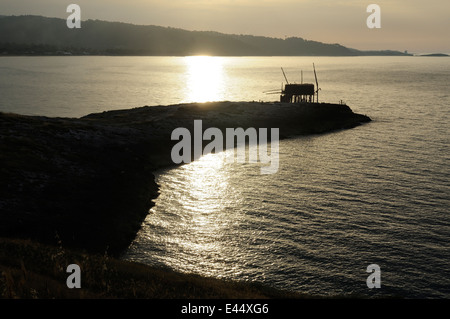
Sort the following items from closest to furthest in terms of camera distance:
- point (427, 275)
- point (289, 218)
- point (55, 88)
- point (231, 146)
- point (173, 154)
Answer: point (427, 275), point (289, 218), point (173, 154), point (231, 146), point (55, 88)

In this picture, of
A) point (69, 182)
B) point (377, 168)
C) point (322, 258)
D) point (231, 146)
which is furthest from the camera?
point (231, 146)

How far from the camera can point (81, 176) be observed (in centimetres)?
4294

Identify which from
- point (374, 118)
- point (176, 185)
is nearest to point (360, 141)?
point (374, 118)

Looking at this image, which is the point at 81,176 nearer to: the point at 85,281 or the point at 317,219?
the point at 317,219

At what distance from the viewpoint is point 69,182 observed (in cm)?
4078

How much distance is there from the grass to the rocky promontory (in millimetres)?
1603

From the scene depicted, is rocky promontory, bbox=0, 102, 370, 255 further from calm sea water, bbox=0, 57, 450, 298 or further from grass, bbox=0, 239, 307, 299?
calm sea water, bbox=0, 57, 450, 298

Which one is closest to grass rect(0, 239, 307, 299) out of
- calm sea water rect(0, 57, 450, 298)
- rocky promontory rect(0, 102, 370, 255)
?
rocky promontory rect(0, 102, 370, 255)

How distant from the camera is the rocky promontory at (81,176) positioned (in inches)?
1284

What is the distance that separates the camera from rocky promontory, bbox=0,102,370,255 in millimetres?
32625

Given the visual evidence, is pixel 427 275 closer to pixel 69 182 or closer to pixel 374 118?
pixel 69 182

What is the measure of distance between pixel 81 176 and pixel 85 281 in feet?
88.2

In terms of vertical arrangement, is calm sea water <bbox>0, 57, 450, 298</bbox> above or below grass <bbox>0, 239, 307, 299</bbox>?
below

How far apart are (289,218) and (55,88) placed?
561 ft
